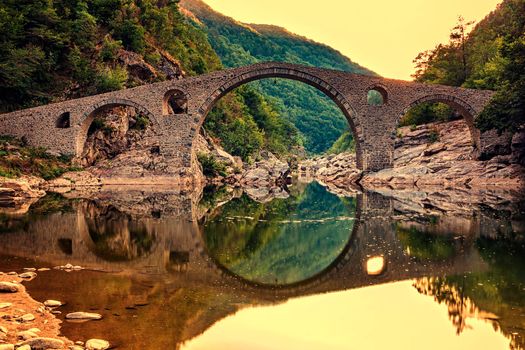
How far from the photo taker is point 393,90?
1325 inches

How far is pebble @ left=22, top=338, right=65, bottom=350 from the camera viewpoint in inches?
193

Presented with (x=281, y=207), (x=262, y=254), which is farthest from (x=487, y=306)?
(x=281, y=207)

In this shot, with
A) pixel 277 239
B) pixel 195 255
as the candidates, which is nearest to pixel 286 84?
pixel 277 239

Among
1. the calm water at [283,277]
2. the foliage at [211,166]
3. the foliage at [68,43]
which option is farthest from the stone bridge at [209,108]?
the calm water at [283,277]

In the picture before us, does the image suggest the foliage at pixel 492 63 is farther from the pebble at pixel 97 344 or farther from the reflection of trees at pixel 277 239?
the pebble at pixel 97 344

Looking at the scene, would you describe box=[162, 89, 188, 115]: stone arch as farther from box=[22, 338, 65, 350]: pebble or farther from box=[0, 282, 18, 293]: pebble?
box=[22, 338, 65, 350]: pebble

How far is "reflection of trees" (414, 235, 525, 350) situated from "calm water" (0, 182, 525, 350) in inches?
0.9

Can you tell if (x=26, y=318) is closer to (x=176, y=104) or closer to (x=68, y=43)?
(x=68, y=43)

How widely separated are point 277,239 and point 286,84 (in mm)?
93319

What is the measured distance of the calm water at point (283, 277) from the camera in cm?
574

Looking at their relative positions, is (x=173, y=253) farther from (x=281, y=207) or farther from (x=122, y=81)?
(x=122, y=81)

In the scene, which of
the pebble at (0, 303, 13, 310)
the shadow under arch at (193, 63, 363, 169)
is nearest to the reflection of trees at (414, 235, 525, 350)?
the pebble at (0, 303, 13, 310)

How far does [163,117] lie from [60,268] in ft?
80.0

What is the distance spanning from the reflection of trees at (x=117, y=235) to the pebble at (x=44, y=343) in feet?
15.1
